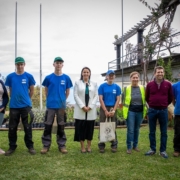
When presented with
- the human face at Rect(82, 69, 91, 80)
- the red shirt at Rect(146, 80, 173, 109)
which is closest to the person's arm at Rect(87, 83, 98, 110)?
the human face at Rect(82, 69, 91, 80)

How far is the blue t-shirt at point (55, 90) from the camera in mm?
4672

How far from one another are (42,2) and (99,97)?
10.6 meters

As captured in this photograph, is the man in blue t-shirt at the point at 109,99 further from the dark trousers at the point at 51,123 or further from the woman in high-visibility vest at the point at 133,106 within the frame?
the dark trousers at the point at 51,123

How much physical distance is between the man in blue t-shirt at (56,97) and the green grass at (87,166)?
386 mm

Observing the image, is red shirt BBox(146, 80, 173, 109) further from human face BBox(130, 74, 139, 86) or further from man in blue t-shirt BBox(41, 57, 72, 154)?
man in blue t-shirt BBox(41, 57, 72, 154)

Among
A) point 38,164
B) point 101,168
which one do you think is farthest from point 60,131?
→ point 101,168

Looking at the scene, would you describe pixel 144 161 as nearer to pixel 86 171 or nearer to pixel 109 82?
pixel 86 171

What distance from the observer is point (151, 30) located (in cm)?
1224

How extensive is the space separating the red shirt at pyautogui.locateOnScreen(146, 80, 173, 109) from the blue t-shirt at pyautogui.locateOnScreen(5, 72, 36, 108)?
228cm

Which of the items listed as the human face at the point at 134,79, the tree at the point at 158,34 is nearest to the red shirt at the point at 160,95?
the human face at the point at 134,79

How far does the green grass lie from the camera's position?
3.52 m

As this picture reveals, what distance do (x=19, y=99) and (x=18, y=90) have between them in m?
0.16

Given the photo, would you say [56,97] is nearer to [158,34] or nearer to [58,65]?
[58,65]

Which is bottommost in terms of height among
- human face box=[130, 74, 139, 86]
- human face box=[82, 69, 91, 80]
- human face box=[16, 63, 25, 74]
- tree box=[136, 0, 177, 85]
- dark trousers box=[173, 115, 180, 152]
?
dark trousers box=[173, 115, 180, 152]
